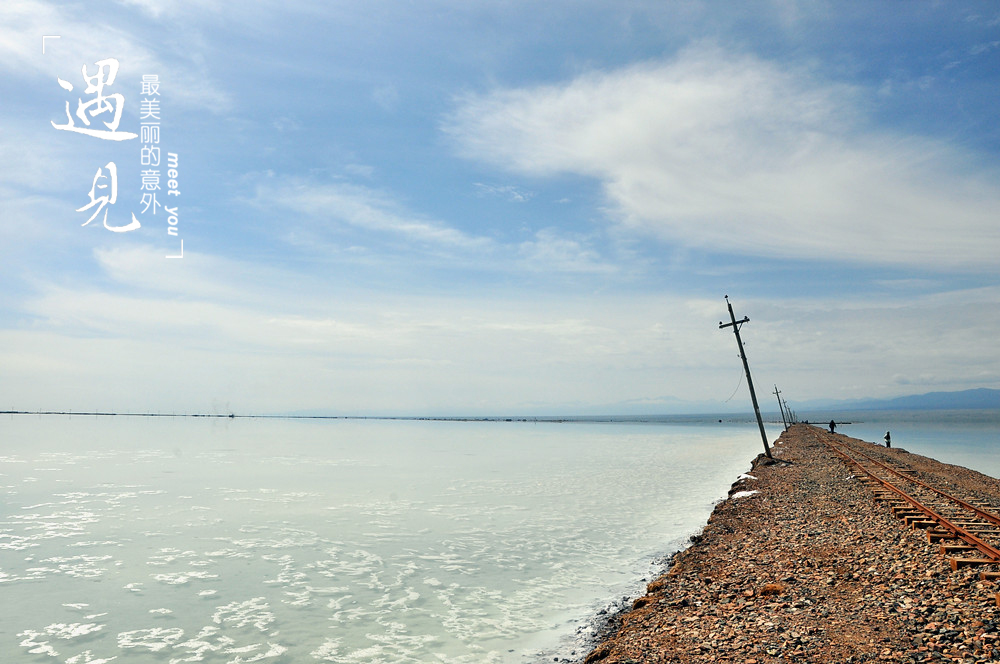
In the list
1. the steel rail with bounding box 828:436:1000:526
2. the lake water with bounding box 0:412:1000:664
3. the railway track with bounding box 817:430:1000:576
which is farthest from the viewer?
the steel rail with bounding box 828:436:1000:526

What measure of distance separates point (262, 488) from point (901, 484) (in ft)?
122

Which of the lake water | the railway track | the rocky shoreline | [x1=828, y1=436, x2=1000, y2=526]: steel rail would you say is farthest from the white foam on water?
[x1=828, y1=436, x2=1000, y2=526]: steel rail

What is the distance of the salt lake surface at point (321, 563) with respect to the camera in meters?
12.2

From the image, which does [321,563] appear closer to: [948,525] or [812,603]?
[812,603]

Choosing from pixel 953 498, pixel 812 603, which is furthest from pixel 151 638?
pixel 953 498

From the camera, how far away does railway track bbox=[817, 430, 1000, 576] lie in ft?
46.2

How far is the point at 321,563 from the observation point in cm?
1850

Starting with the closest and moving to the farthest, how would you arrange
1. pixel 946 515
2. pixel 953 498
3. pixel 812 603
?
pixel 812 603, pixel 946 515, pixel 953 498

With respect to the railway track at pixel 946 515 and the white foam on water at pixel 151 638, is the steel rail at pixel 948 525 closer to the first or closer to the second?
the railway track at pixel 946 515

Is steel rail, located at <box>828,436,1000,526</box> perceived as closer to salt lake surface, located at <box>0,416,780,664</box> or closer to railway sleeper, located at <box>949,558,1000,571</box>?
railway sleeper, located at <box>949,558,1000,571</box>

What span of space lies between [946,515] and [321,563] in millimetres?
22131

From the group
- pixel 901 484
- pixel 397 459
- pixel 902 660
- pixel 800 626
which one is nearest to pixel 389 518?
pixel 800 626

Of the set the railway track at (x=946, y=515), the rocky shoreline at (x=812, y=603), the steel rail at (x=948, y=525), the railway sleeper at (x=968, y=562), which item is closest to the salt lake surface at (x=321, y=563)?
the rocky shoreline at (x=812, y=603)

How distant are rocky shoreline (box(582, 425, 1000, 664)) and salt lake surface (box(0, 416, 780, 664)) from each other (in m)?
2.01
